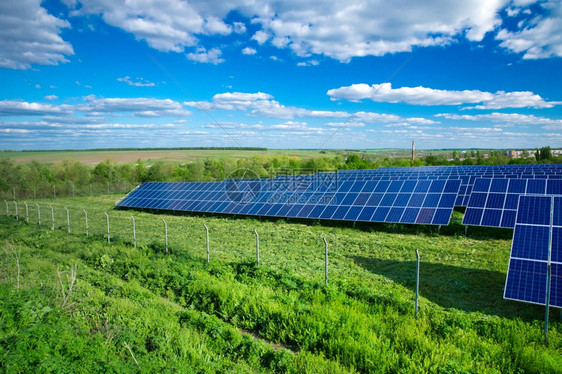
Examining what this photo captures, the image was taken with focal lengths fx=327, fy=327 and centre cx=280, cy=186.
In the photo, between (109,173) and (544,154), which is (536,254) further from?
(544,154)

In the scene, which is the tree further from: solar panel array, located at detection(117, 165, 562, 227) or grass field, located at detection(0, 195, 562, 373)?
grass field, located at detection(0, 195, 562, 373)

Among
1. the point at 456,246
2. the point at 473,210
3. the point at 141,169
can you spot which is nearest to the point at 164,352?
the point at 456,246

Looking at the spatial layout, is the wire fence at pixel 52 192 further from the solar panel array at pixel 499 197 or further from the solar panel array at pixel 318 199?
the solar panel array at pixel 499 197

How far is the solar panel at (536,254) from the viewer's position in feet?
25.4

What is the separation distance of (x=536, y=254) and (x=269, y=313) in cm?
717

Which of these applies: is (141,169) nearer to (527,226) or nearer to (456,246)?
(456,246)

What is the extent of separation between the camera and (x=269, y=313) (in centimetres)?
801

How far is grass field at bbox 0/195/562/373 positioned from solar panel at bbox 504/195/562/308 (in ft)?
2.24

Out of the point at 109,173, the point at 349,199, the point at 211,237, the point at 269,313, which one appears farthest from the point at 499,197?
the point at 109,173

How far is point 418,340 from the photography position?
662 centimetres

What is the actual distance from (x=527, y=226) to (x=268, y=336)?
26.4 feet

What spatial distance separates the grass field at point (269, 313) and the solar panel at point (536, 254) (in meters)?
0.68

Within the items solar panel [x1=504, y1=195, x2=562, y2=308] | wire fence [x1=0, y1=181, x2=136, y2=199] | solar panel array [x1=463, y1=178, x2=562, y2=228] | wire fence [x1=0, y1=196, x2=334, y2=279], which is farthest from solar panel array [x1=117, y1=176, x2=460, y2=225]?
wire fence [x1=0, y1=181, x2=136, y2=199]

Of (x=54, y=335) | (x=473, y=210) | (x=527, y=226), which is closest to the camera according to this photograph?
(x=54, y=335)
